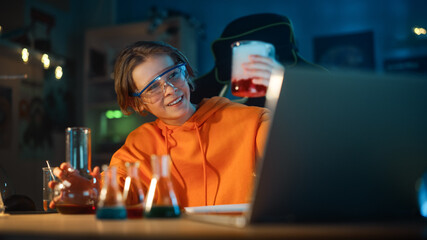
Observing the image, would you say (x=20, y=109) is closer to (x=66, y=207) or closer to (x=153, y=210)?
(x=66, y=207)

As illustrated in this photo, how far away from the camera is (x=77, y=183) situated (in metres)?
0.93

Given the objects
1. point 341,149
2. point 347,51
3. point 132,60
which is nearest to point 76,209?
point 341,149

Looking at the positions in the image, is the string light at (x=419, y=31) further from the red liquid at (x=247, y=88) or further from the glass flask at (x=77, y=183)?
the glass flask at (x=77, y=183)

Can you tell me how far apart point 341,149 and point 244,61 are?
2.35 feet

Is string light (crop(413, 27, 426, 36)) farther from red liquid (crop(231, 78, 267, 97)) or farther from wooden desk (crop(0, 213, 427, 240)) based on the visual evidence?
wooden desk (crop(0, 213, 427, 240))

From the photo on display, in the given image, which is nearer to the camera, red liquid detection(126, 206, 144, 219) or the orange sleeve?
red liquid detection(126, 206, 144, 219)

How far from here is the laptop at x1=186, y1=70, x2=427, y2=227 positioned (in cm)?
59

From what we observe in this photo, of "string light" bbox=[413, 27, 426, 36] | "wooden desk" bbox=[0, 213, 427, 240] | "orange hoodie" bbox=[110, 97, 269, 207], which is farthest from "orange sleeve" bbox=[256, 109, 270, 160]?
"string light" bbox=[413, 27, 426, 36]

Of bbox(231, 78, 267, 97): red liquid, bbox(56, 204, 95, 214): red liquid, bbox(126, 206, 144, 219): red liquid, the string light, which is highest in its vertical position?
the string light

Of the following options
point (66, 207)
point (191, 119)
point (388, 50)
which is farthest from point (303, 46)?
point (66, 207)

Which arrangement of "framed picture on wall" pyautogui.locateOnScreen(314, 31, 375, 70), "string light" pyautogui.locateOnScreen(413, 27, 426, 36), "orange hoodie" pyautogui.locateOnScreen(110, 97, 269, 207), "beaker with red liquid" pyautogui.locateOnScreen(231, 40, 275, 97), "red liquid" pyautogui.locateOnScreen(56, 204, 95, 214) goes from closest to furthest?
1. "red liquid" pyautogui.locateOnScreen(56, 204, 95, 214)
2. "beaker with red liquid" pyautogui.locateOnScreen(231, 40, 275, 97)
3. "orange hoodie" pyautogui.locateOnScreen(110, 97, 269, 207)
4. "string light" pyautogui.locateOnScreen(413, 27, 426, 36)
5. "framed picture on wall" pyautogui.locateOnScreen(314, 31, 375, 70)

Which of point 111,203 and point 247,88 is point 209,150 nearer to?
point 247,88

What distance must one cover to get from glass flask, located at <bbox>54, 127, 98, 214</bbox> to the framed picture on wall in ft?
9.43

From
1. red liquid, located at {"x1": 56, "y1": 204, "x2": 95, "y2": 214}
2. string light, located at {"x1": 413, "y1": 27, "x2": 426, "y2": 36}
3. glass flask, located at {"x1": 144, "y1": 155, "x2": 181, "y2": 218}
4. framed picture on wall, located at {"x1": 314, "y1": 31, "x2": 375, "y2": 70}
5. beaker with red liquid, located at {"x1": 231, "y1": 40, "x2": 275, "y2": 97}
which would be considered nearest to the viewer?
glass flask, located at {"x1": 144, "y1": 155, "x2": 181, "y2": 218}
